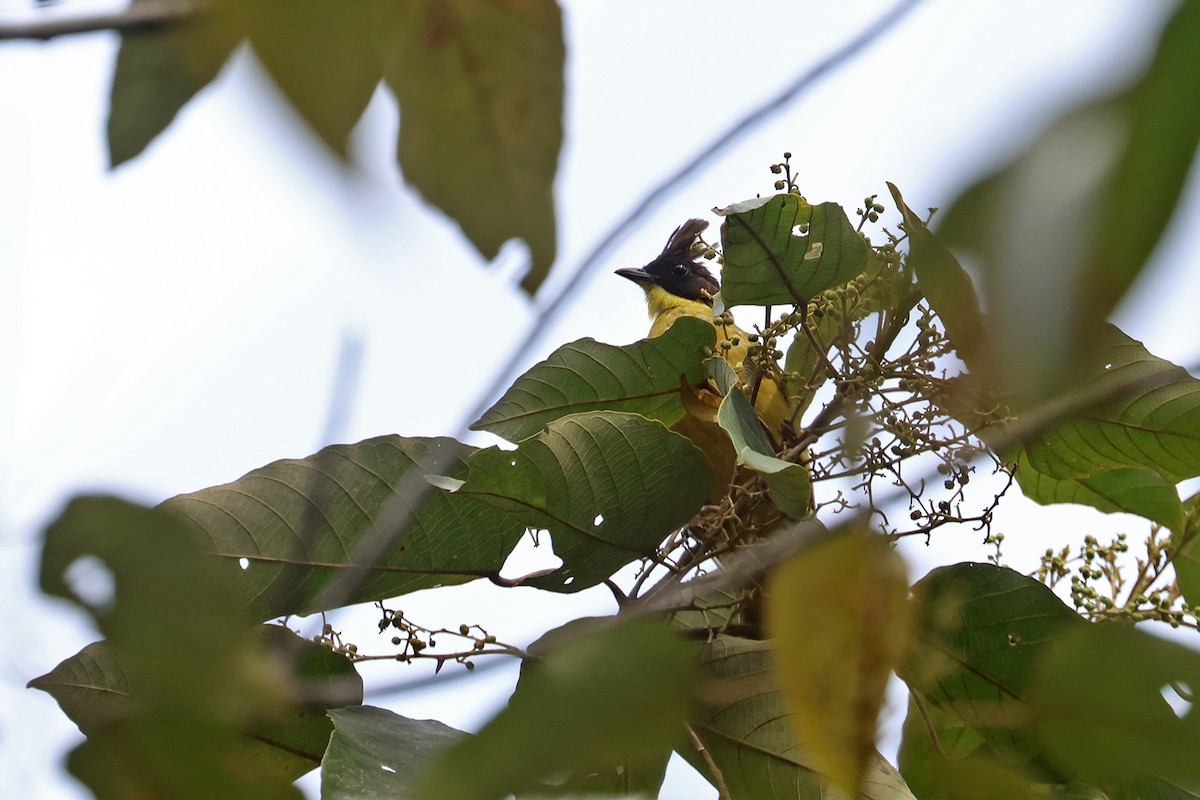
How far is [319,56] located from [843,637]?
0.28m

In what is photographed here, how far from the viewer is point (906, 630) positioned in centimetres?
44

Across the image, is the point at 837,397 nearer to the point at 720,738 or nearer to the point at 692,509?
the point at 692,509

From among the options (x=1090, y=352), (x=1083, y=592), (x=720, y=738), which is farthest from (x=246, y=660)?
(x=1083, y=592)

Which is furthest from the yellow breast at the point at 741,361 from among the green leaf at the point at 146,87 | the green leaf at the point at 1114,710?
the green leaf at the point at 146,87

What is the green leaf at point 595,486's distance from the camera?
1310mm

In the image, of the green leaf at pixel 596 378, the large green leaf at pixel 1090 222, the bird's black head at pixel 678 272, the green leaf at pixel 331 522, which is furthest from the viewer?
the bird's black head at pixel 678 272

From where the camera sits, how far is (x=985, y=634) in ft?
4.27

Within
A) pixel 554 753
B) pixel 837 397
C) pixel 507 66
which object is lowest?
pixel 554 753

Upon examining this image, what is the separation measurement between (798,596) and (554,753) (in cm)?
11

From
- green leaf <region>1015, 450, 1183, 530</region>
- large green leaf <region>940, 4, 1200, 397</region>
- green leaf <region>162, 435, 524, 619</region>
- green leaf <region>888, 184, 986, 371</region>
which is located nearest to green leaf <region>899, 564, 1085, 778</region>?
green leaf <region>1015, 450, 1183, 530</region>

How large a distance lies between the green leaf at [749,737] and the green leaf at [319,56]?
98cm

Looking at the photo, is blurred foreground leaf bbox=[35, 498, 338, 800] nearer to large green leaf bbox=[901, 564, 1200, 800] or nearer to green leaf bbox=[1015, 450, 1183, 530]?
large green leaf bbox=[901, 564, 1200, 800]

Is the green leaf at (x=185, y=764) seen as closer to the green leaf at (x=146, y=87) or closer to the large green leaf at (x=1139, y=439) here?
the green leaf at (x=146, y=87)

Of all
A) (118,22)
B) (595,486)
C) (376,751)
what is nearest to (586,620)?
(376,751)
